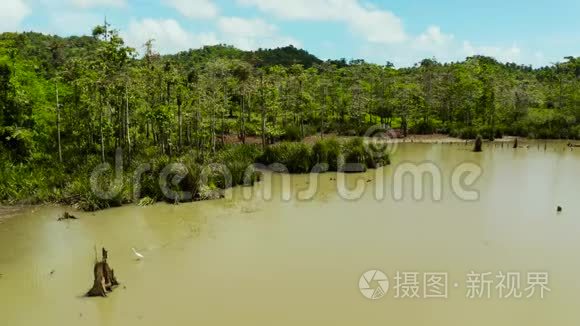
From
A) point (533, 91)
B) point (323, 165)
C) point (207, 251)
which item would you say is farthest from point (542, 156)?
point (207, 251)

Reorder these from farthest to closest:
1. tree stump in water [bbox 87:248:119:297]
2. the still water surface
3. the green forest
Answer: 1. the green forest
2. tree stump in water [bbox 87:248:119:297]
3. the still water surface

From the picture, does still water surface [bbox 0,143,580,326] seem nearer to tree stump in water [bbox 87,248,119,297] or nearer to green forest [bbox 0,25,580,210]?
tree stump in water [bbox 87,248,119,297]

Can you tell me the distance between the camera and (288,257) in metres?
12.1

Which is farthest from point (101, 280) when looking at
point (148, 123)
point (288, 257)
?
point (148, 123)

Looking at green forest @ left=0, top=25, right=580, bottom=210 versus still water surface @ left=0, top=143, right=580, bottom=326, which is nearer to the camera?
still water surface @ left=0, top=143, right=580, bottom=326

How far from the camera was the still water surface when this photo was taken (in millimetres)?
9344

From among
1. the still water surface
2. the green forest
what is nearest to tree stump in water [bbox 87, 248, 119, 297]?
the still water surface

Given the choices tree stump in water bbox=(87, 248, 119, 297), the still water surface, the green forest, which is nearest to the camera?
the still water surface

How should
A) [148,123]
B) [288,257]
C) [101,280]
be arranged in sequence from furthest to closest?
[148,123] → [288,257] → [101,280]

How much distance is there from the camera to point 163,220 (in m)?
15.5

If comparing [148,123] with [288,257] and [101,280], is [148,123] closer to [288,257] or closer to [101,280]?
[288,257]

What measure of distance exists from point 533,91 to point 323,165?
107 feet

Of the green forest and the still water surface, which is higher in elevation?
the green forest

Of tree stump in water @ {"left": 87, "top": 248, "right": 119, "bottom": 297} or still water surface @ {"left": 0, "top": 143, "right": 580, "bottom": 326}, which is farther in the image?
tree stump in water @ {"left": 87, "top": 248, "right": 119, "bottom": 297}
